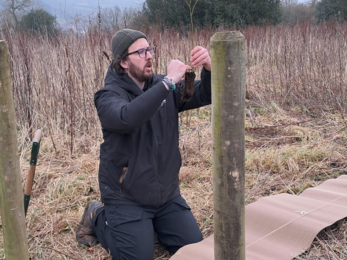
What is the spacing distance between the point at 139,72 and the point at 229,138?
118 cm

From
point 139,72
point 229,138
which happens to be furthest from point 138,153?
point 229,138

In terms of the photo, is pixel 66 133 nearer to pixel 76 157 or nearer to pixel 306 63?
pixel 76 157

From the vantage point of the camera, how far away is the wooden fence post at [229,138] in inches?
42.5

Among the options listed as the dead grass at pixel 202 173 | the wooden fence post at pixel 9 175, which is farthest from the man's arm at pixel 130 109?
the dead grass at pixel 202 173

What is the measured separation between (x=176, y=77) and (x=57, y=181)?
1.73 metres

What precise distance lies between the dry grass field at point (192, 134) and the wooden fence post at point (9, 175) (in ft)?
2.94

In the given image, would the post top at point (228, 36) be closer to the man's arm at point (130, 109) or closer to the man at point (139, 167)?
the man's arm at point (130, 109)

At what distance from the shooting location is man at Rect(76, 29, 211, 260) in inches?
82.4

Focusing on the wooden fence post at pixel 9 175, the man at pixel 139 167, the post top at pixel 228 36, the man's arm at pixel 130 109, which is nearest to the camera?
the post top at pixel 228 36

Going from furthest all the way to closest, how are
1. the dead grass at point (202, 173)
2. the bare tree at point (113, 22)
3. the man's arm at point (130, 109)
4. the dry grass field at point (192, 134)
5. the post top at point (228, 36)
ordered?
the bare tree at point (113, 22), the dry grass field at point (192, 134), the dead grass at point (202, 173), the man's arm at point (130, 109), the post top at point (228, 36)

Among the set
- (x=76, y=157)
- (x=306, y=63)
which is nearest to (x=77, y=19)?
(x=76, y=157)

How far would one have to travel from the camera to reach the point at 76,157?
150 inches

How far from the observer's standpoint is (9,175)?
1233 millimetres

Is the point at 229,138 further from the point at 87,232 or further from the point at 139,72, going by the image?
the point at 87,232
